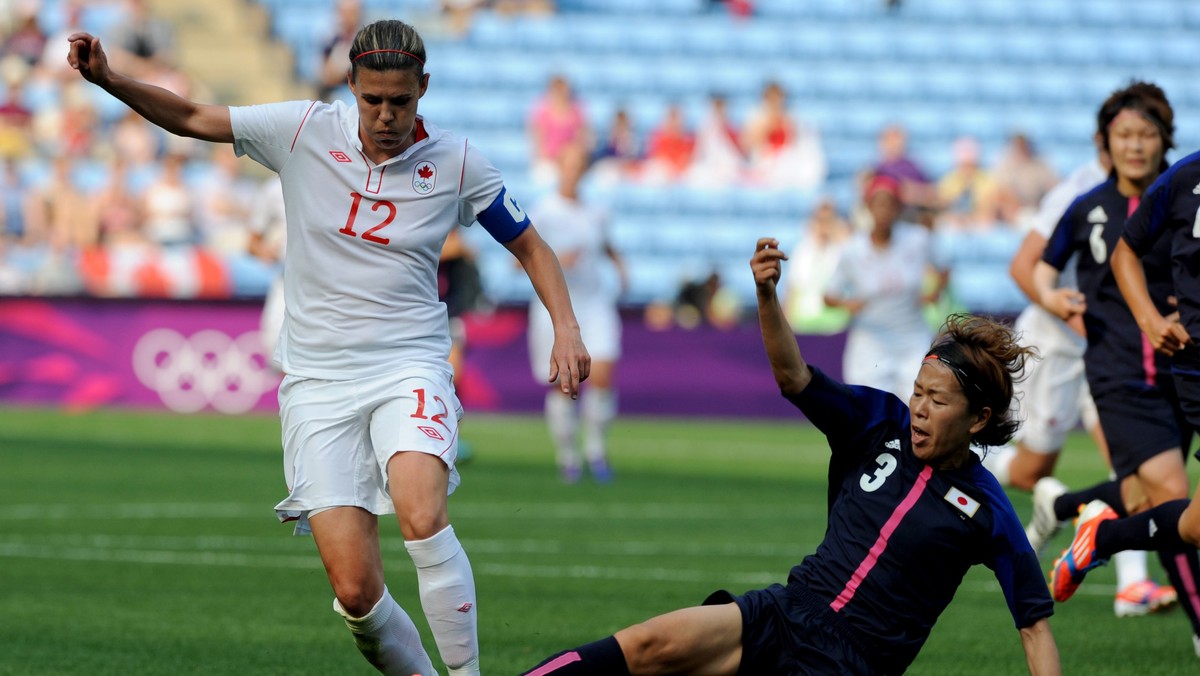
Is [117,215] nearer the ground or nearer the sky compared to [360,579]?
nearer the sky

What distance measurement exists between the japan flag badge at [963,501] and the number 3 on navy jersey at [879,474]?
0.59ft

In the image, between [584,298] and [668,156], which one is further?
[668,156]

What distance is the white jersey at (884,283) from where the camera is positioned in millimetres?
12852

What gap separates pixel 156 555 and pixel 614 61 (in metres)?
17.7

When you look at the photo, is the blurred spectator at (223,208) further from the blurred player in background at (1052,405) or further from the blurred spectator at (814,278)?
the blurred player in background at (1052,405)

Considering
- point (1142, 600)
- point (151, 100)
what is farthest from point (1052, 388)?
point (151, 100)

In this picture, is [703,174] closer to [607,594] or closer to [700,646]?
[607,594]

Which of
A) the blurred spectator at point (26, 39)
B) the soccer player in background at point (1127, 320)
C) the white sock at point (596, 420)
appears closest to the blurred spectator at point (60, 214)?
the blurred spectator at point (26, 39)

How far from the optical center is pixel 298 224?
5598 mm

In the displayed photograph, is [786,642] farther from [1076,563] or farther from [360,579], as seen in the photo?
[1076,563]

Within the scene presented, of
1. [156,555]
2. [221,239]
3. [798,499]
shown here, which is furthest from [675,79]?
[156,555]

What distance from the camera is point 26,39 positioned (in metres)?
22.5

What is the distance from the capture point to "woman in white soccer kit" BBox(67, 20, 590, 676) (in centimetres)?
534

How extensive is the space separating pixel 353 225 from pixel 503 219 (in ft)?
1.59
